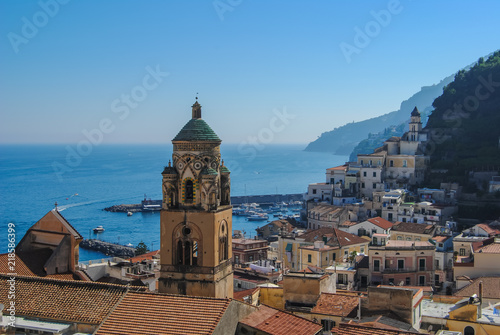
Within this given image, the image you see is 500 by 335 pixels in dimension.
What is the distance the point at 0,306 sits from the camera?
16.1m

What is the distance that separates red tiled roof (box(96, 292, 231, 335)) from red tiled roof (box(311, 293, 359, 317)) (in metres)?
8.98

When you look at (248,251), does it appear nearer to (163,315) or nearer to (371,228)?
(371,228)

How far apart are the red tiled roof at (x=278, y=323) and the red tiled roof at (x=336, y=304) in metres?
6.64

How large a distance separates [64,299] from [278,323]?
612cm

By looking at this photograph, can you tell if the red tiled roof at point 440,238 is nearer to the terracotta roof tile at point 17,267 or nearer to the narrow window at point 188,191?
the narrow window at point 188,191

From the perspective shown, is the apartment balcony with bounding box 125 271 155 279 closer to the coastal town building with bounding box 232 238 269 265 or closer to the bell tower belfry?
the bell tower belfry

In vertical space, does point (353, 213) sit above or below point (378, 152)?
below

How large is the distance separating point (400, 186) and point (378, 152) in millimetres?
6873

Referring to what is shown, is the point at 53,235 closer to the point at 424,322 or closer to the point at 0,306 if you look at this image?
the point at 0,306

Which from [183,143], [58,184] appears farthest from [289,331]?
[58,184]

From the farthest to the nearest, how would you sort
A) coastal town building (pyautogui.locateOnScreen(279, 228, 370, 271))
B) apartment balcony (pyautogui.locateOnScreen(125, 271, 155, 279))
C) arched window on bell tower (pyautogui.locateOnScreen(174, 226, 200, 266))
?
coastal town building (pyautogui.locateOnScreen(279, 228, 370, 271)) < apartment balcony (pyautogui.locateOnScreen(125, 271, 155, 279)) < arched window on bell tower (pyautogui.locateOnScreen(174, 226, 200, 266))

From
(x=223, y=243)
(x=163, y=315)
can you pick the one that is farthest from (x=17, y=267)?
(x=163, y=315)

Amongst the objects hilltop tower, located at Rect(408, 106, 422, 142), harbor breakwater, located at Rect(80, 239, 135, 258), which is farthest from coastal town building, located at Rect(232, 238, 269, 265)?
hilltop tower, located at Rect(408, 106, 422, 142)

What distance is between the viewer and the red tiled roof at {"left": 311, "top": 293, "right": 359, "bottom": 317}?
23656 mm
